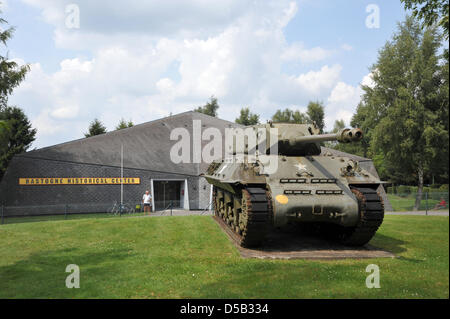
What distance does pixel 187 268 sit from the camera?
7453 millimetres

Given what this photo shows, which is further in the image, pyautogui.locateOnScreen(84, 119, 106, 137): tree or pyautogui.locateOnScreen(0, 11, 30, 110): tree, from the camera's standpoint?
pyautogui.locateOnScreen(84, 119, 106, 137): tree

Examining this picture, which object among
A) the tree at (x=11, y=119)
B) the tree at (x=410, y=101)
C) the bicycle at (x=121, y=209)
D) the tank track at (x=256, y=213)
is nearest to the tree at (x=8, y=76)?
the tree at (x=11, y=119)

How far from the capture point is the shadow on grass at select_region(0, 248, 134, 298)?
6023 mm

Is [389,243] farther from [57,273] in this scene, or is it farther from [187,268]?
[57,273]

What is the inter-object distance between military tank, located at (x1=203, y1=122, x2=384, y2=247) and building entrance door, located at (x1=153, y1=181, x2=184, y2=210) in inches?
666

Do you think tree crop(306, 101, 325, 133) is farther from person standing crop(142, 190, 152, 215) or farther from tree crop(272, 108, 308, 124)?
person standing crop(142, 190, 152, 215)

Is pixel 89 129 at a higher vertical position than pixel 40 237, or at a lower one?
higher

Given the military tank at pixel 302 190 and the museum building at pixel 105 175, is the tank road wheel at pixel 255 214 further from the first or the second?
the museum building at pixel 105 175

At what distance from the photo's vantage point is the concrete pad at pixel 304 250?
854 cm

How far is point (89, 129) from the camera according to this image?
4753 cm

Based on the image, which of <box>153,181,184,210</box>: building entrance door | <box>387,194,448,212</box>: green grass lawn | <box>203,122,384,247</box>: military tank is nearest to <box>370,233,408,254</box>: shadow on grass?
<box>203,122,384,247</box>: military tank
